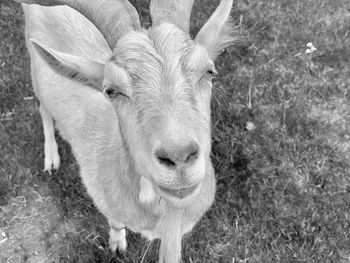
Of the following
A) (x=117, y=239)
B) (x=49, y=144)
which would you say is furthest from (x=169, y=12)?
(x=49, y=144)

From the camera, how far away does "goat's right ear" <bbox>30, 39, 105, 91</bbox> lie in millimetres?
3361

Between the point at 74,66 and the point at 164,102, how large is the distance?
86 cm

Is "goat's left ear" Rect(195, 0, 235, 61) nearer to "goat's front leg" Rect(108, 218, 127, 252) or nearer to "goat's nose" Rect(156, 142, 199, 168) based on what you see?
"goat's nose" Rect(156, 142, 199, 168)

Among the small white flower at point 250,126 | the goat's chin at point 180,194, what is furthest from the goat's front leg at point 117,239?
the small white flower at point 250,126

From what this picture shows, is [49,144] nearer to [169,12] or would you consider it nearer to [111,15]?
[111,15]

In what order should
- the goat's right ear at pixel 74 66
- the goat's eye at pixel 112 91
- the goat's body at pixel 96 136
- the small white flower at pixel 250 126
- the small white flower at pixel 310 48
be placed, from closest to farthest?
the goat's eye at pixel 112 91, the goat's right ear at pixel 74 66, the goat's body at pixel 96 136, the small white flower at pixel 250 126, the small white flower at pixel 310 48

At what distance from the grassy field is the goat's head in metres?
1.84

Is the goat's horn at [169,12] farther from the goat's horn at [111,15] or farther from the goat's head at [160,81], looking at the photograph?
the goat's horn at [111,15]

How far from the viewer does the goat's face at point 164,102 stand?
2.71 meters

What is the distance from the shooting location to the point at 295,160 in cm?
565

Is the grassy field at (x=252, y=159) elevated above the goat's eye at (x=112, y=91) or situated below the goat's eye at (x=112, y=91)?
below

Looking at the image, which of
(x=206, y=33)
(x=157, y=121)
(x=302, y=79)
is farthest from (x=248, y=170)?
(x=157, y=121)

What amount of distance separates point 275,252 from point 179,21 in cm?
284

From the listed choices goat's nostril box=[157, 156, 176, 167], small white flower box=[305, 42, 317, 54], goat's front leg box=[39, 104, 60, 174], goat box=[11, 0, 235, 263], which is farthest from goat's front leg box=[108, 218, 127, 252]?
small white flower box=[305, 42, 317, 54]
